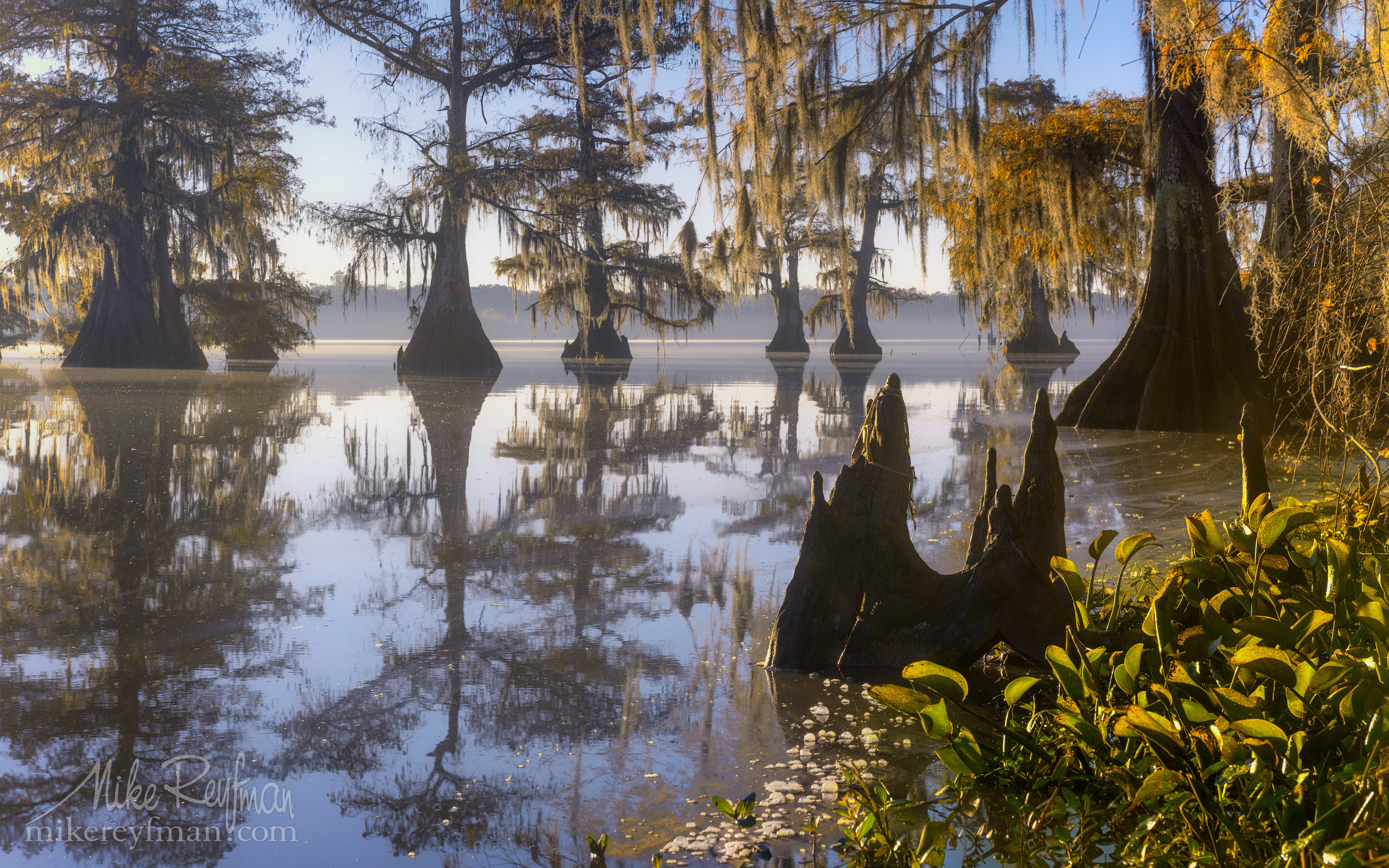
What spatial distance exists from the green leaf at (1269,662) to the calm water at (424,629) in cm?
96

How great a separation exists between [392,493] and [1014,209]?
32.5 feet

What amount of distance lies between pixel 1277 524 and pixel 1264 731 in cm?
111

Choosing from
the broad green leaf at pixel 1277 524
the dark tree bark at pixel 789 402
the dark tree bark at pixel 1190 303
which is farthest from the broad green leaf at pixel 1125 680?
the dark tree bark at pixel 1190 303

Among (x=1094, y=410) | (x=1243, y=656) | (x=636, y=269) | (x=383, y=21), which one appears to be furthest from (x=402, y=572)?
(x=636, y=269)

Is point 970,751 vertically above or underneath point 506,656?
above

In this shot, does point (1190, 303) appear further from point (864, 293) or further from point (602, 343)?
point (864, 293)

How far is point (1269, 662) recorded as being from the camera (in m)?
2.18

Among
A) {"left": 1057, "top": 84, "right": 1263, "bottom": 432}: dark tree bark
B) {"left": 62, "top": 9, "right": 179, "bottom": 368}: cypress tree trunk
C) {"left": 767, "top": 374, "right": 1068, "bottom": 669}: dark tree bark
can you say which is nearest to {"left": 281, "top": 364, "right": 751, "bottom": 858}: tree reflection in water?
{"left": 767, "top": 374, "right": 1068, "bottom": 669}: dark tree bark

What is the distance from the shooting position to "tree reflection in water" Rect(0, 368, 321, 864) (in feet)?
9.29

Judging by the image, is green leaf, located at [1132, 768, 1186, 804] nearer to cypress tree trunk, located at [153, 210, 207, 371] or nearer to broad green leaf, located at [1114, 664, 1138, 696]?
broad green leaf, located at [1114, 664, 1138, 696]

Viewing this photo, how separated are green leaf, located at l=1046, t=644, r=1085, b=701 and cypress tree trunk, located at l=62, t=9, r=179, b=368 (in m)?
29.4

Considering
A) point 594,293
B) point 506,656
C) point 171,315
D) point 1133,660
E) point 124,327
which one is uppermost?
point 594,293

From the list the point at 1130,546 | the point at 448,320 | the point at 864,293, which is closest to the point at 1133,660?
the point at 1130,546

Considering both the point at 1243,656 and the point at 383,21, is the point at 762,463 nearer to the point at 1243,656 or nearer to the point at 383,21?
the point at 1243,656
